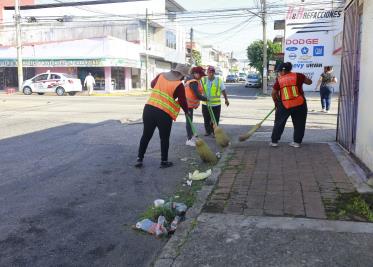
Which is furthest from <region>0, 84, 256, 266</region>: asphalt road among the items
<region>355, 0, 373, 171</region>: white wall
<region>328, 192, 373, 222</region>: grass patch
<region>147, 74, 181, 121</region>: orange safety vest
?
<region>355, 0, 373, 171</region>: white wall

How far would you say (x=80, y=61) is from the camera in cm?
3572

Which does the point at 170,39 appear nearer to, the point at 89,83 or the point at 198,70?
the point at 89,83

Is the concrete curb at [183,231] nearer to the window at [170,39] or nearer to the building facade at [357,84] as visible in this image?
the building facade at [357,84]

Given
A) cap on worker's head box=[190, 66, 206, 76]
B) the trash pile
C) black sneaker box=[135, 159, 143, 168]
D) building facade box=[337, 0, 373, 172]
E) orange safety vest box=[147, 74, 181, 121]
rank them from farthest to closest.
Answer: cap on worker's head box=[190, 66, 206, 76]
black sneaker box=[135, 159, 143, 168]
orange safety vest box=[147, 74, 181, 121]
building facade box=[337, 0, 373, 172]
the trash pile

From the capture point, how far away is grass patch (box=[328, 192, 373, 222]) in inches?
168

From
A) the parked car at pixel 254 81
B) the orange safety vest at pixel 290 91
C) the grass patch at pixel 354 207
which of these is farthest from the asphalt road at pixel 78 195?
the parked car at pixel 254 81

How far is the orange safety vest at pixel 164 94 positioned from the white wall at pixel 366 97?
2708 millimetres

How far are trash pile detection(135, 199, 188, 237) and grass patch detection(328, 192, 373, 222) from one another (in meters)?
1.50

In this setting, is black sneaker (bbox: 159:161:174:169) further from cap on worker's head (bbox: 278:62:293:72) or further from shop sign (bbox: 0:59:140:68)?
shop sign (bbox: 0:59:140:68)

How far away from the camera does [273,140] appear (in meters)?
8.16

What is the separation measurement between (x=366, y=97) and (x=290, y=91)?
6.25ft

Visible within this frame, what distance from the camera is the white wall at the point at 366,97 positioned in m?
5.83

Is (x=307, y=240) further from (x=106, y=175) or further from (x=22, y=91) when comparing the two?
(x=22, y=91)

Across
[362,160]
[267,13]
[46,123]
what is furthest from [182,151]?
[267,13]
